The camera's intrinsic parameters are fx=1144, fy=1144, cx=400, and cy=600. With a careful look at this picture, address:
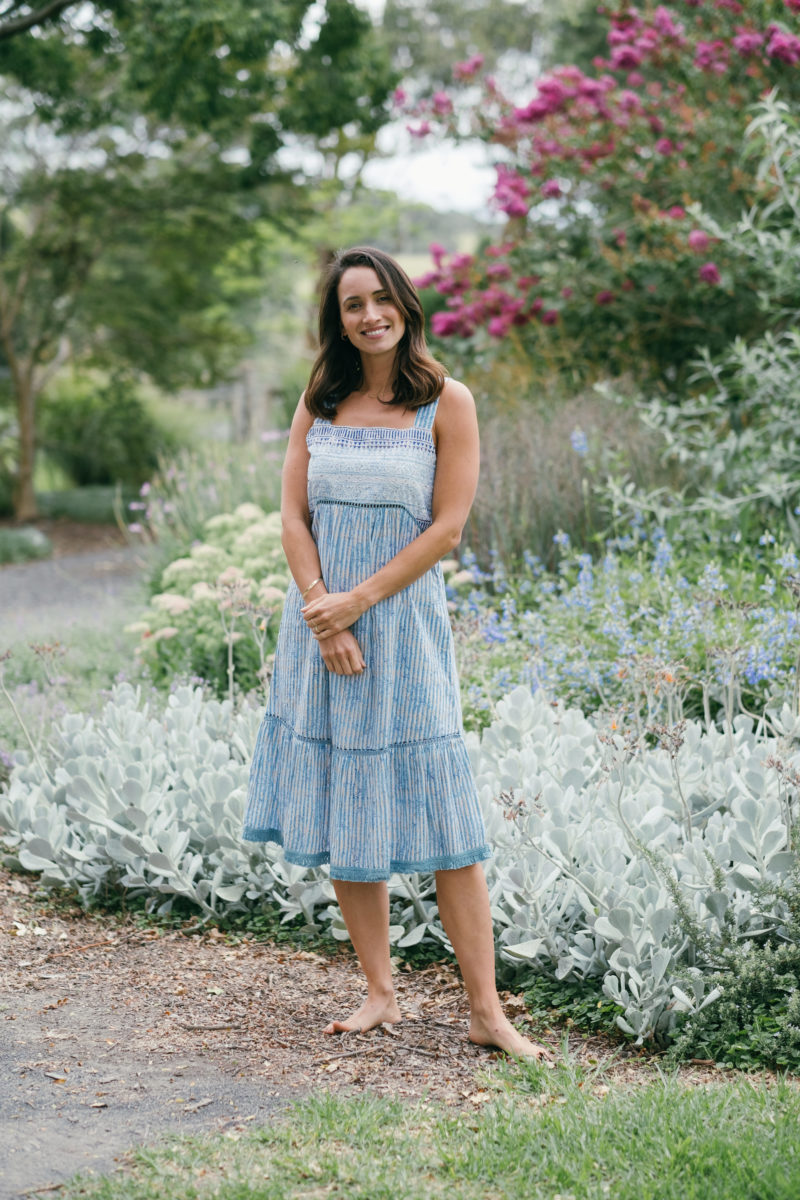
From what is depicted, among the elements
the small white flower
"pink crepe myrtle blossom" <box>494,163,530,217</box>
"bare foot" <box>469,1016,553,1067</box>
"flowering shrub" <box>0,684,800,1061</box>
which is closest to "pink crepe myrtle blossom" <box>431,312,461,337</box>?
"pink crepe myrtle blossom" <box>494,163,530,217</box>

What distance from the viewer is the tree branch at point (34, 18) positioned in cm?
845

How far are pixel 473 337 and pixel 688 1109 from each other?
734 cm

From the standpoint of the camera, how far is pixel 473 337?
29.3 ft

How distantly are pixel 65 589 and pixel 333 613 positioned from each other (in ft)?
24.6

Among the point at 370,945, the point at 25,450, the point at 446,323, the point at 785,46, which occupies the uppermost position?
the point at 785,46

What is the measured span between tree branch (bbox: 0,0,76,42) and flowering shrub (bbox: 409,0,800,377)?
2.88 metres

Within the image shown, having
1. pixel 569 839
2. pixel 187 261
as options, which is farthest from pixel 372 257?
pixel 187 261

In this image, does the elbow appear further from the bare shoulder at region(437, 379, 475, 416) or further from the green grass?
the green grass

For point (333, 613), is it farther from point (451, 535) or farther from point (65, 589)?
point (65, 589)

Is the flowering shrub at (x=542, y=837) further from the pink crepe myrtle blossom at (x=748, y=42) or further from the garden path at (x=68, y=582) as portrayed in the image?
the pink crepe myrtle blossom at (x=748, y=42)

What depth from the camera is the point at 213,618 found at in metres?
5.22

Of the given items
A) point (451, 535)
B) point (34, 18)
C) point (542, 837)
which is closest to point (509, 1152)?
point (542, 837)

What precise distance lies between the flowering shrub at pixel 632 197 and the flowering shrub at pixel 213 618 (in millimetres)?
3069

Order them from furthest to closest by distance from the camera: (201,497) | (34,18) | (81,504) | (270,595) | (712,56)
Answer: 1. (81,504)
2. (34,18)
3. (201,497)
4. (712,56)
5. (270,595)
